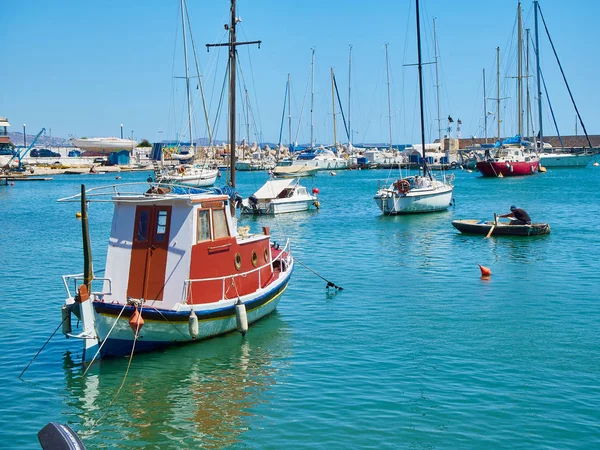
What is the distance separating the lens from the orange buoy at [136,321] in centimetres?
1612

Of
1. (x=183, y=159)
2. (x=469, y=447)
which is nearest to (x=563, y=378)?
(x=469, y=447)

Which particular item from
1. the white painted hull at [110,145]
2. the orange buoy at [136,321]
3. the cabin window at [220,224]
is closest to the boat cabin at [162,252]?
the cabin window at [220,224]

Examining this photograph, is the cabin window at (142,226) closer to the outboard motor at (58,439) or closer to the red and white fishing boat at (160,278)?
the red and white fishing boat at (160,278)

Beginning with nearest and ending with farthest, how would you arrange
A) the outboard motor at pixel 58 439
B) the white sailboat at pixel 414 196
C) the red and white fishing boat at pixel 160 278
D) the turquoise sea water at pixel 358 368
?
the outboard motor at pixel 58 439 → the turquoise sea water at pixel 358 368 → the red and white fishing boat at pixel 160 278 → the white sailboat at pixel 414 196

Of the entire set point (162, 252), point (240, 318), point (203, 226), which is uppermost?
point (203, 226)

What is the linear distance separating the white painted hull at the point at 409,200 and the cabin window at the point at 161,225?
3200 centimetres

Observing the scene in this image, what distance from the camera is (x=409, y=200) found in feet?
159

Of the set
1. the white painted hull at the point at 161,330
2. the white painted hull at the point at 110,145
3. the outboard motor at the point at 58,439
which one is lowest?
the white painted hull at the point at 161,330

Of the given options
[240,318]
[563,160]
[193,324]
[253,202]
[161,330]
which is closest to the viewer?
[193,324]

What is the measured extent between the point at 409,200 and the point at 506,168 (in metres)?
43.1

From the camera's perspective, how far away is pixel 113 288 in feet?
58.2

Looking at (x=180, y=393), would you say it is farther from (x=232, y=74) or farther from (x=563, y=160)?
(x=563, y=160)

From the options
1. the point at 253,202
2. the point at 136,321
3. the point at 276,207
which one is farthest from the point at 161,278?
the point at 276,207

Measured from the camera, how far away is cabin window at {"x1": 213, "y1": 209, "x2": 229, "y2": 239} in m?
18.5
